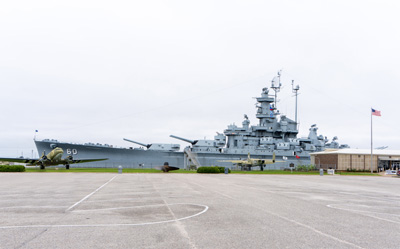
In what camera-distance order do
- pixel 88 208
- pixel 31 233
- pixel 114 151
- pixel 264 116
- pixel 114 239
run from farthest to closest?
pixel 264 116, pixel 114 151, pixel 88 208, pixel 31 233, pixel 114 239

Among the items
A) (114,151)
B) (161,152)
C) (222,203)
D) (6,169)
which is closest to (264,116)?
(161,152)

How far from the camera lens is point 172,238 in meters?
6.17

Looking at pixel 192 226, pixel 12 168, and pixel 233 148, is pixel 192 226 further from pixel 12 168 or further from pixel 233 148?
pixel 233 148

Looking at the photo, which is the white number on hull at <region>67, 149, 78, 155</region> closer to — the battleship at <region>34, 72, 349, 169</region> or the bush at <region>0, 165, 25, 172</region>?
the battleship at <region>34, 72, 349, 169</region>

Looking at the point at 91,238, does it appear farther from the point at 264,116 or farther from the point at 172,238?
the point at 264,116

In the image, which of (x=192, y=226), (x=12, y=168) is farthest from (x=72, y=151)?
(x=192, y=226)

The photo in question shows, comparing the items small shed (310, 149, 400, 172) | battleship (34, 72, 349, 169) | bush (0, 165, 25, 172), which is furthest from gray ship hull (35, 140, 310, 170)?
bush (0, 165, 25, 172)

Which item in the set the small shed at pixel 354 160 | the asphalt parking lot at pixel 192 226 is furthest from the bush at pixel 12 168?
the small shed at pixel 354 160

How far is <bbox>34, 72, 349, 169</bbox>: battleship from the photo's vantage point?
5866 cm

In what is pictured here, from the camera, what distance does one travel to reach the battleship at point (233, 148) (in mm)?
58656

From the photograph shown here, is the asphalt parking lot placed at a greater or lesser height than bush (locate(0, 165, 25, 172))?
greater

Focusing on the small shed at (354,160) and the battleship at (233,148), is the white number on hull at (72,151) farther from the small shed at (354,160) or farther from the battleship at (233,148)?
the small shed at (354,160)

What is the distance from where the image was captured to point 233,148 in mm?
64812

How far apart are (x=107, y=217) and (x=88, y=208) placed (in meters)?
1.89
